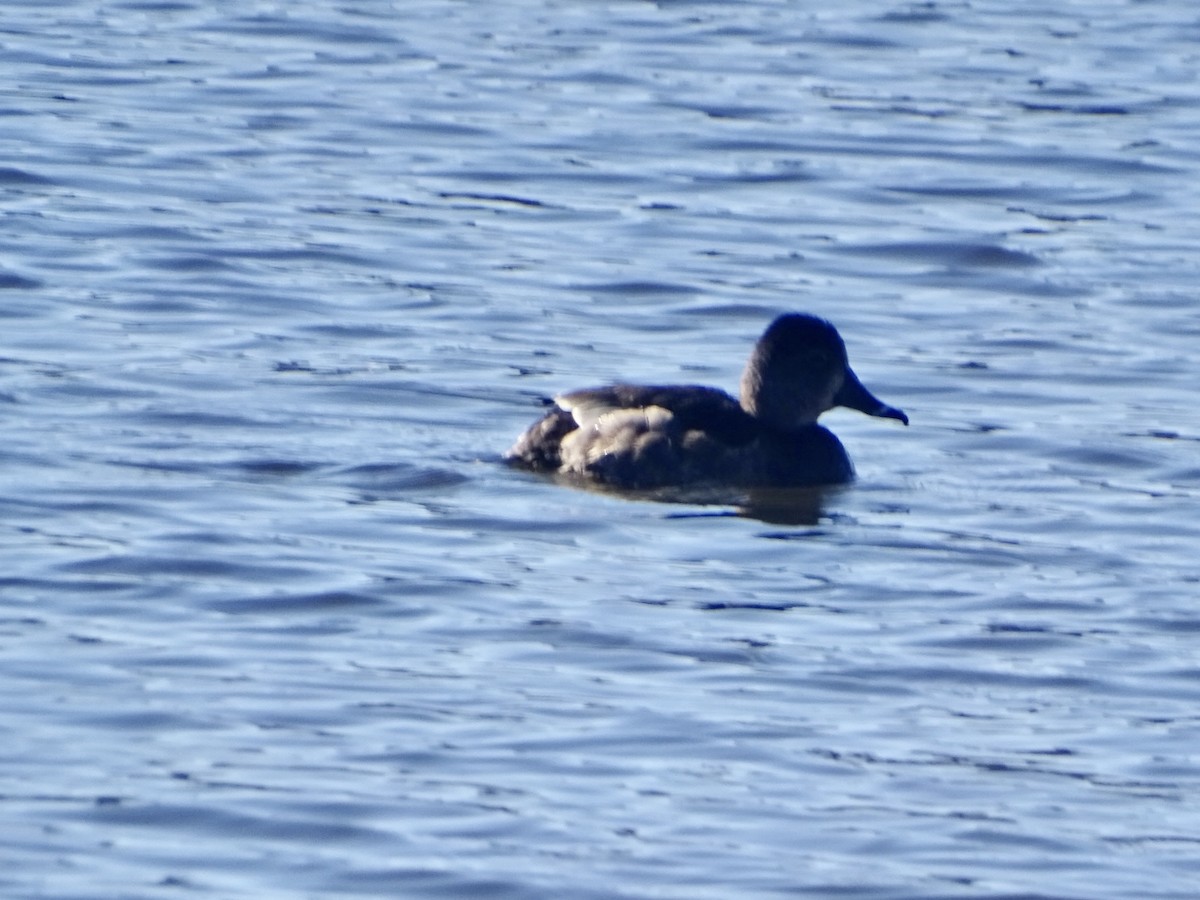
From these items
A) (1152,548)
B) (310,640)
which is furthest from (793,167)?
(310,640)

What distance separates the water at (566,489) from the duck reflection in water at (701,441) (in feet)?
0.56

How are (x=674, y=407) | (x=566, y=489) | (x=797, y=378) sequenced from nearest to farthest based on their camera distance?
(x=566, y=489) → (x=674, y=407) → (x=797, y=378)

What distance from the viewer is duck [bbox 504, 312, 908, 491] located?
35.8 ft

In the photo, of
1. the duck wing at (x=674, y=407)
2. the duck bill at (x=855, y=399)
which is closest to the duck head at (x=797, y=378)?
the duck bill at (x=855, y=399)

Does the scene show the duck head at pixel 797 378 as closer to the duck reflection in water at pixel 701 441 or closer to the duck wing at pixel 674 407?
the duck reflection in water at pixel 701 441

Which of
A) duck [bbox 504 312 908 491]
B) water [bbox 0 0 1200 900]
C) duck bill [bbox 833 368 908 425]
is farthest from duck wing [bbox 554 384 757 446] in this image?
duck bill [bbox 833 368 908 425]

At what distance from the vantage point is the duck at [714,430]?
35.8 ft

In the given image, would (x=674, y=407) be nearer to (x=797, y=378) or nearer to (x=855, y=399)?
(x=797, y=378)

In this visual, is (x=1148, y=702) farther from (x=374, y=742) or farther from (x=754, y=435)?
(x=754, y=435)

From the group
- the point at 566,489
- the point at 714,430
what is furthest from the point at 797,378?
the point at 566,489

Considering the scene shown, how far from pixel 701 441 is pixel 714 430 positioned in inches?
2.7

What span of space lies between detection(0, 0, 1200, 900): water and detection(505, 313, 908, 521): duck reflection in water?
0.17m

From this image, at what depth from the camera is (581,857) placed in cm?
688

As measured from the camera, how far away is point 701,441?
1099 centimetres
